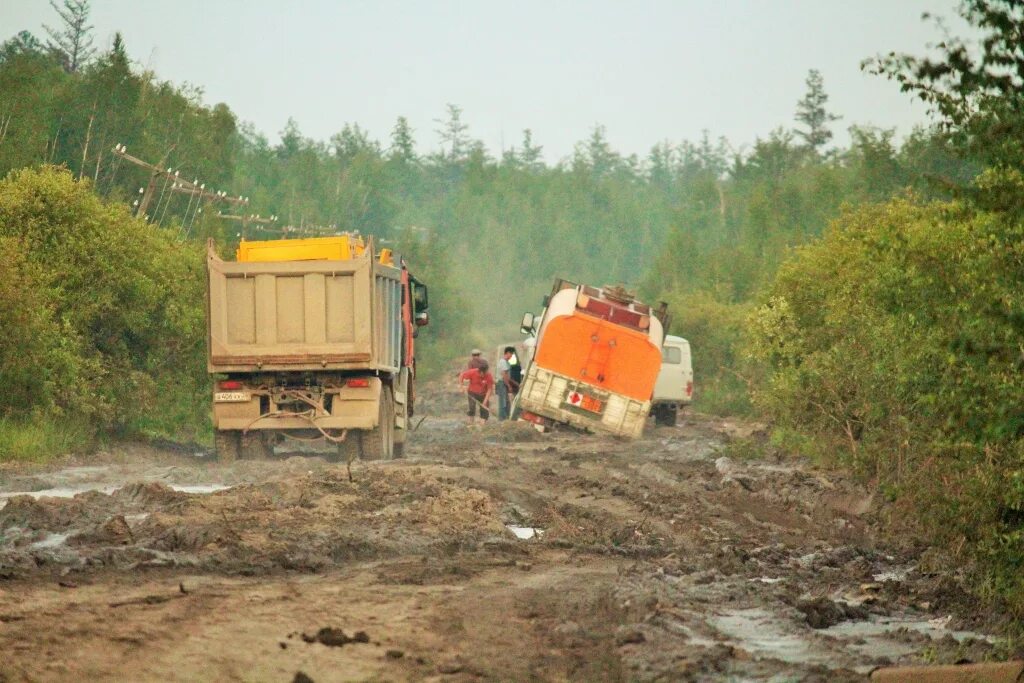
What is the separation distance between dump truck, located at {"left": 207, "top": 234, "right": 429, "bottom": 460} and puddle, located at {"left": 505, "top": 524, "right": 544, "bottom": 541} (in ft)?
24.1

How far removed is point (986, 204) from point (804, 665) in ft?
9.33

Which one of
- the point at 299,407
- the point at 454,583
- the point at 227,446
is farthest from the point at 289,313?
the point at 454,583

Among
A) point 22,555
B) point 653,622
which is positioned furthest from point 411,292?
point 653,622

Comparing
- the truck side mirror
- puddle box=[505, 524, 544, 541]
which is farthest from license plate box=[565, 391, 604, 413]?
puddle box=[505, 524, 544, 541]

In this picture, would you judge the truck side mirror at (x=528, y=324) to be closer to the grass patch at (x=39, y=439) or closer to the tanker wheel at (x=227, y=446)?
the grass patch at (x=39, y=439)

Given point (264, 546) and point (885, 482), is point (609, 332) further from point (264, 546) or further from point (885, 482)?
point (264, 546)

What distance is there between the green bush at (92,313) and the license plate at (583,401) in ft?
23.3

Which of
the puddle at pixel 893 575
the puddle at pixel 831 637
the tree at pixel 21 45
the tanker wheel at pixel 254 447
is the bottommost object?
the puddle at pixel 893 575

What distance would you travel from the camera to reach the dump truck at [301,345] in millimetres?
22812

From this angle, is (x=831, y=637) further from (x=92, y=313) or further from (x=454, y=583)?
(x=92, y=313)

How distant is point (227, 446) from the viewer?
78.1 ft

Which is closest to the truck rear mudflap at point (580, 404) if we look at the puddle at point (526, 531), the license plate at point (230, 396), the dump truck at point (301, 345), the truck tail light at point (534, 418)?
the truck tail light at point (534, 418)

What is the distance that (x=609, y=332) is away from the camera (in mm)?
30391

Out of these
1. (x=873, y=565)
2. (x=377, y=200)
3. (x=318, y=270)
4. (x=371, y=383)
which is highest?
(x=377, y=200)
